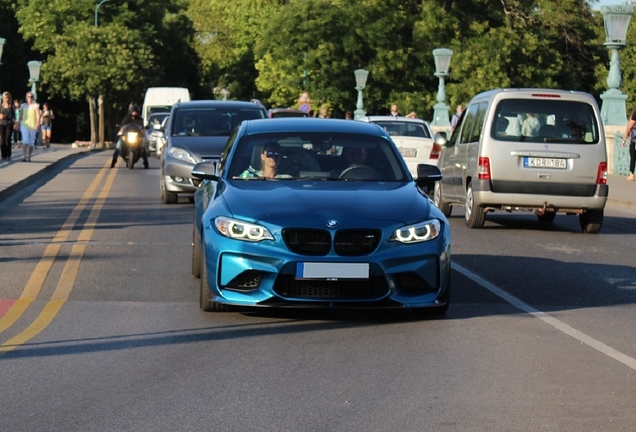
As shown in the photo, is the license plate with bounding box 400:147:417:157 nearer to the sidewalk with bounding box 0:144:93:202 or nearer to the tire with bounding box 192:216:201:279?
the sidewalk with bounding box 0:144:93:202

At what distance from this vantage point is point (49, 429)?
6348 millimetres

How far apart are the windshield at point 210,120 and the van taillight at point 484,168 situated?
17.3 feet

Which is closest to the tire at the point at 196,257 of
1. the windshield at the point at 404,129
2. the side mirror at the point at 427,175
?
the side mirror at the point at 427,175

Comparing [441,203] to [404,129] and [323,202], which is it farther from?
[323,202]

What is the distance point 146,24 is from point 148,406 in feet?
262

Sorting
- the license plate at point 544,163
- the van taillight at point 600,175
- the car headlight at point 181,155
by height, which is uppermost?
the license plate at point 544,163

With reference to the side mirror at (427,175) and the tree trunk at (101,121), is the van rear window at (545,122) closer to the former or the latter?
the side mirror at (427,175)

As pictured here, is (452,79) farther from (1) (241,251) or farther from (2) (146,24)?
(1) (241,251)

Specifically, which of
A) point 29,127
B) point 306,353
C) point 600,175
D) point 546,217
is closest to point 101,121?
point 29,127

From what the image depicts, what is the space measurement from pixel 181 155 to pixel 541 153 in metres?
5.95

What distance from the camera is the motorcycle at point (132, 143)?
1394 inches

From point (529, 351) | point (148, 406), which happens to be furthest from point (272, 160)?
point (148, 406)

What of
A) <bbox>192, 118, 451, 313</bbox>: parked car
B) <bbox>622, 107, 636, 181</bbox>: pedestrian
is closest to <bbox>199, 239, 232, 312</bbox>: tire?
<bbox>192, 118, 451, 313</bbox>: parked car

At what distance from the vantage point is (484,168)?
1786 cm
